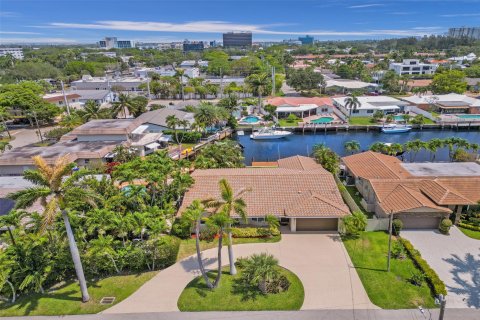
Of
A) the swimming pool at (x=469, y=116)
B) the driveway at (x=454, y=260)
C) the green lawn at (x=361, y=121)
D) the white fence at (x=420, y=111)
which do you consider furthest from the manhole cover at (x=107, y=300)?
the swimming pool at (x=469, y=116)

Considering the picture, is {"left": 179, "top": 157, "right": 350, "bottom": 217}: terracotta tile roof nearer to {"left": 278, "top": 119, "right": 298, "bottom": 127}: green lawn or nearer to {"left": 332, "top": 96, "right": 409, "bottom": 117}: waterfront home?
{"left": 278, "top": 119, "right": 298, "bottom": 127}: green lawn

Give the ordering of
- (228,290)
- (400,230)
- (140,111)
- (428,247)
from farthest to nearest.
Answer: (140,111) < (400,230) < (428,247) < (228,290)

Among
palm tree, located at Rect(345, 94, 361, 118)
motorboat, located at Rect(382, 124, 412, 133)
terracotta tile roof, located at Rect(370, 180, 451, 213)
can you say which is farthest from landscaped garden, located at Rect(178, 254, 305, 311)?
palm tree, located at Rect(345, 94, 361, 118)

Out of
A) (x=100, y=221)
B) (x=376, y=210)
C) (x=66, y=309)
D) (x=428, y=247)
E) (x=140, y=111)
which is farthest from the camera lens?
(x=140, y=111)

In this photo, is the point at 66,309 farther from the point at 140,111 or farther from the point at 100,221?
the point at 140,111

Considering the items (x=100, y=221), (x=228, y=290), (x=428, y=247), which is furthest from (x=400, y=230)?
(x=100, y=221)

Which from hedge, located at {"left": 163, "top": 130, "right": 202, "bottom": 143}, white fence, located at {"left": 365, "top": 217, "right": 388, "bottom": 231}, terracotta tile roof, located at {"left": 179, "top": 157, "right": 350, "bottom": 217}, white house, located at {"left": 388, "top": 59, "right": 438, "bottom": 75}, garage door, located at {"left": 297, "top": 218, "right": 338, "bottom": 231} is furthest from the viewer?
white house, located at {"left": 388, "top": 59, "right": 438, "bottom": 75}
